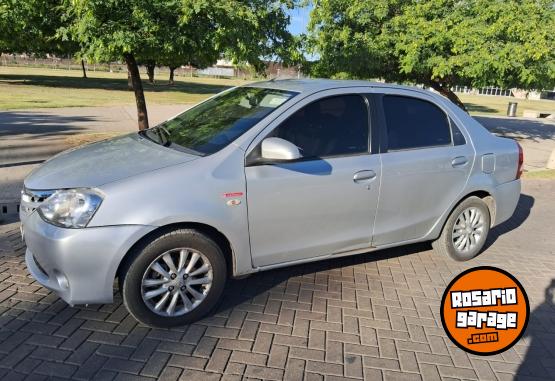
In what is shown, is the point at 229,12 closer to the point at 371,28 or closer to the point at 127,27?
the point at 127,27

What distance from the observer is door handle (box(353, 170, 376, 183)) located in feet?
12.5

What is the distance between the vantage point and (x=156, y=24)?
7.02 m

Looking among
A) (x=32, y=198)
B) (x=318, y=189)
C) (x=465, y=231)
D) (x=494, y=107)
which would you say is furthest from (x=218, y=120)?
(x=494, y=107)

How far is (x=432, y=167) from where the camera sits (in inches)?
167

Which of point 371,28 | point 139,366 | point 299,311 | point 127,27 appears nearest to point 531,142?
point 371,28

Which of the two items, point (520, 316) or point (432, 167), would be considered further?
point (432, 167)

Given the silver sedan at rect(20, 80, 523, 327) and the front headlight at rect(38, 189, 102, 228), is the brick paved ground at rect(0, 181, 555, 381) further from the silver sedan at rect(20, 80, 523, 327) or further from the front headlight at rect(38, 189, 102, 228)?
the front headlight at rect(38, 189, 102, 228)

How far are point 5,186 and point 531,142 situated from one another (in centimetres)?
1558

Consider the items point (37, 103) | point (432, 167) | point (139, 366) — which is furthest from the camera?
point (37, 103)

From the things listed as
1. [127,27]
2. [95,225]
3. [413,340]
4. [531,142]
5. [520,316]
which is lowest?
[531,142]

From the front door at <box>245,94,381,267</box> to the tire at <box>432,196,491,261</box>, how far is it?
3.58 ft

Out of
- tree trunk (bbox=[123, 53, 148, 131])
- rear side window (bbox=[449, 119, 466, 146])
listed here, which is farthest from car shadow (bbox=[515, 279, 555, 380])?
tree trunk (bbox=[123, 53, 148, 131])

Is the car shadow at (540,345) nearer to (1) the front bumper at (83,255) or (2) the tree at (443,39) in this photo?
(1) the front bumper at (83,255)

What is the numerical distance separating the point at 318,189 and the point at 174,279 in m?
1.24
